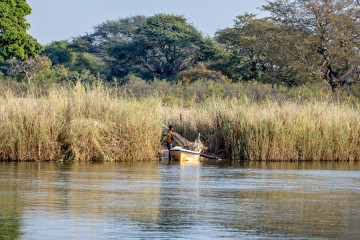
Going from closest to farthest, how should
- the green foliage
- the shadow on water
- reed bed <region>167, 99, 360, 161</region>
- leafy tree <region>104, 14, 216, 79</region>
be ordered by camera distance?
the shadow on water < reed bed <region>167, 99, 360, 161</region> < the green foliage < leafy tree <region>104, 14, 216, 79</region>

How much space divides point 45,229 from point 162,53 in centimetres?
5617

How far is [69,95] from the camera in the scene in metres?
20.1

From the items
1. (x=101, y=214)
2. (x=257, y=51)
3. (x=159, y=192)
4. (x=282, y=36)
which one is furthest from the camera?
(x=257, y=51)

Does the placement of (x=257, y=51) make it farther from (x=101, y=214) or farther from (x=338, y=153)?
(x=101, y=214)

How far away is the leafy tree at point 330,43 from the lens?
4244 centimetres

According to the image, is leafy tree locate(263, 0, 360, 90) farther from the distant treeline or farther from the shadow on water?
the shadow on water

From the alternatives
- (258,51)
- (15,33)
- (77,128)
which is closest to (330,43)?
(258,51)

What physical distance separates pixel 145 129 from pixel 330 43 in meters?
26.5

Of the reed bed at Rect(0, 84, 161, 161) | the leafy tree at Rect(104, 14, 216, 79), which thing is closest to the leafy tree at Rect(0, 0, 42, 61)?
the reed bed at Rect(0, 84, 161, 161)

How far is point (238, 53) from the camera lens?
56719 mm

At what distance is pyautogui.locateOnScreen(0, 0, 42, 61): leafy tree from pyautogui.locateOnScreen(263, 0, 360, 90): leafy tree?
18043mm

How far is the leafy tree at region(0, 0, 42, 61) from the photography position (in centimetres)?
3647

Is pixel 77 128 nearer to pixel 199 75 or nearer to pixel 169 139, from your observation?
pixel 169 139

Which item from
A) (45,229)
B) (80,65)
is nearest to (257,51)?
(80,65)
